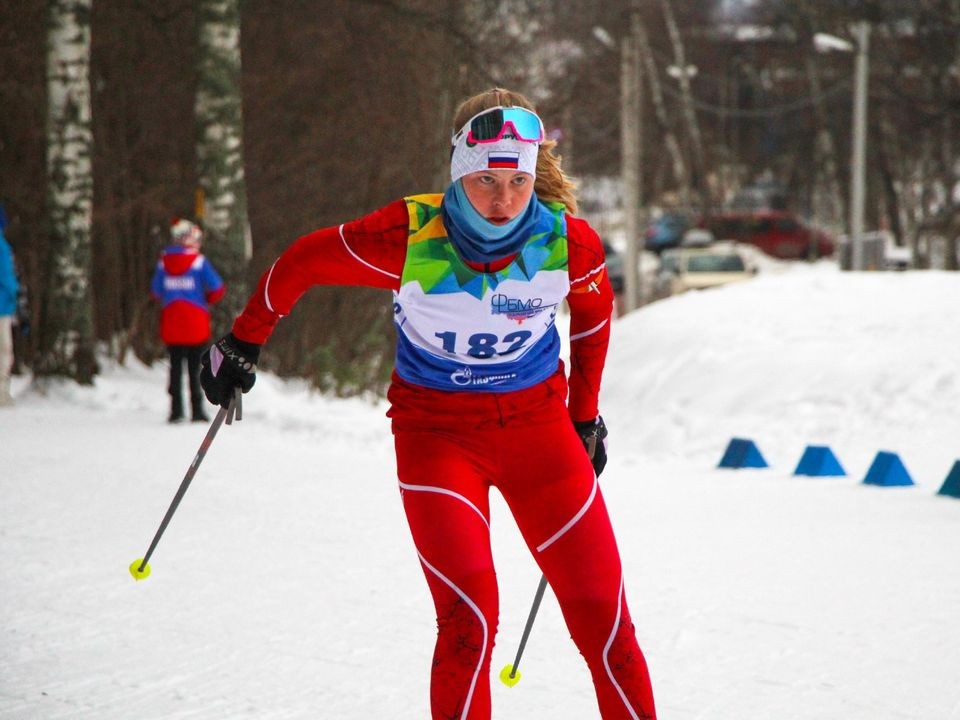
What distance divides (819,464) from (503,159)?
21.7 feet

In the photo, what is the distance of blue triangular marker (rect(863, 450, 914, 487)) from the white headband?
20.1 ft

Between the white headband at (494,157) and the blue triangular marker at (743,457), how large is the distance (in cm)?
687

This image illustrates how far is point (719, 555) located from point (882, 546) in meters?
0.93

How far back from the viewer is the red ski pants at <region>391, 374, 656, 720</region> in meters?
3.28

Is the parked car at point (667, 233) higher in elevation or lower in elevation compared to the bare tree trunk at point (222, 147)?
lower

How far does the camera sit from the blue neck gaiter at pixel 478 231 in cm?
333

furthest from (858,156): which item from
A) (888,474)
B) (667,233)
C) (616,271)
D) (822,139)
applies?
(667,233)

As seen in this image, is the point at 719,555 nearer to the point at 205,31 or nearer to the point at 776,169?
the point at 205,31

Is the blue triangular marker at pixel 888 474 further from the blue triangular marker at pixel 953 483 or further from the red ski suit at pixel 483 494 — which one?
the red ski suit at pixel 483 494

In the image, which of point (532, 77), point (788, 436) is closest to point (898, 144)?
point (532, 77)

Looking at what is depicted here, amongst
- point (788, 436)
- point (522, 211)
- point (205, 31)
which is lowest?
point (788, 436)

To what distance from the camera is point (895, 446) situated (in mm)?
10617

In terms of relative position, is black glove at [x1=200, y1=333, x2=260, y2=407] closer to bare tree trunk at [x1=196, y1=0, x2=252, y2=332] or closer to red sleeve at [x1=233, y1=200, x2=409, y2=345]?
red sleeve at [x1=233, y1=200, x2=409, y2=345]

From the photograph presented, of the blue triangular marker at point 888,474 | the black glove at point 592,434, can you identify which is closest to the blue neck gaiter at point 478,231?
the black glove at point 592,434
